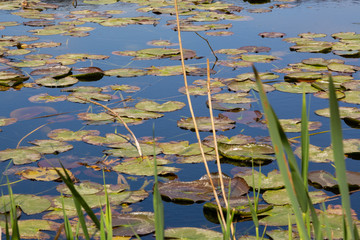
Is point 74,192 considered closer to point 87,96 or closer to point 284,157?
point 284,157

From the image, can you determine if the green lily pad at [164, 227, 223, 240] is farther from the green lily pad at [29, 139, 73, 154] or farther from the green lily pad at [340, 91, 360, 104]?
the green lily pad at [340, 91, 360, 104]

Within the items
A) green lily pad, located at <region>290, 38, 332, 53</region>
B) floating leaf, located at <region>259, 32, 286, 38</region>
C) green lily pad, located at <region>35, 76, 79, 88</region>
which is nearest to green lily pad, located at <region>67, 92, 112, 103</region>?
green lily pad, located at <region>35, 76, 79, 88</region>

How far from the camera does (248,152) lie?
80.4 inches

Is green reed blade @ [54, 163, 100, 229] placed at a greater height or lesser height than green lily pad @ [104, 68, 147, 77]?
greater

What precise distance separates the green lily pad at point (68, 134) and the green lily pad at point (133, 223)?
738 millimetres

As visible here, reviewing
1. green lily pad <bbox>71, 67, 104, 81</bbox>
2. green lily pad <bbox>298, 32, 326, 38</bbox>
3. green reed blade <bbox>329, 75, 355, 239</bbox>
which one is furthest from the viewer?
green lily pad <bbox>298, 32, 326, 38</bbox>

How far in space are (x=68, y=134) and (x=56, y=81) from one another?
0.87 meters

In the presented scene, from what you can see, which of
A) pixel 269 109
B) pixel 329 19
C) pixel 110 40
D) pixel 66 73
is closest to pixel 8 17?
pixel 110 40

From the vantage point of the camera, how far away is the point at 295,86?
288cm

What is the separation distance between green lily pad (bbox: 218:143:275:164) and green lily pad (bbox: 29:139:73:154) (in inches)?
26.0

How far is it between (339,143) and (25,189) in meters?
1.50

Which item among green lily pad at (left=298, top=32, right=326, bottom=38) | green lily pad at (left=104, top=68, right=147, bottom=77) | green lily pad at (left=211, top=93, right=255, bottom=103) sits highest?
green lily pad at (left=298, top=32, right=326, bottom=38)

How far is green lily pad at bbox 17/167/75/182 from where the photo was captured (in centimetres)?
187

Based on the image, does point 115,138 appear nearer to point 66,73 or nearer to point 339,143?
point 66,73
